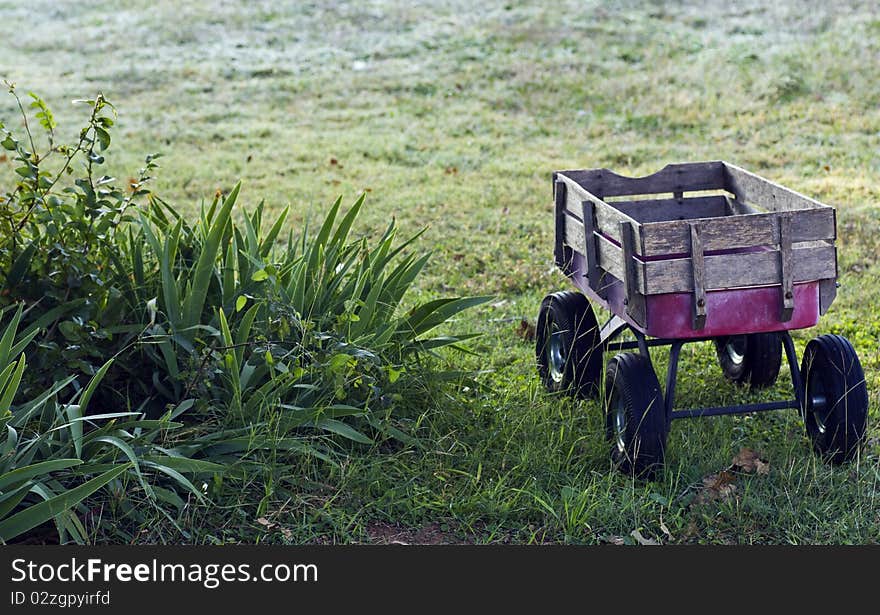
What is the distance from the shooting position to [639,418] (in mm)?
3797

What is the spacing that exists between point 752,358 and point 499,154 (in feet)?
21.6

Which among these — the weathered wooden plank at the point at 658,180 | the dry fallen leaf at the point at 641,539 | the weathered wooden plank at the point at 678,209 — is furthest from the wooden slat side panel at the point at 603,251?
the dry fallen leaf at the point at 641,539

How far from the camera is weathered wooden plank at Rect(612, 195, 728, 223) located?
17.1ft

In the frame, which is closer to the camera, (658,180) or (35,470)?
(35,470)

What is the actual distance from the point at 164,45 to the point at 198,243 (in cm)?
1419

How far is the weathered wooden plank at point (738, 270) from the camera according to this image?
3758 millimetres

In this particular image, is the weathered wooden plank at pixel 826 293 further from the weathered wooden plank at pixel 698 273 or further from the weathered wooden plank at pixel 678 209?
the weathered wooden plank at pixel 678 209

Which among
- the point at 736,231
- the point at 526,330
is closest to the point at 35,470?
the point at 736,231

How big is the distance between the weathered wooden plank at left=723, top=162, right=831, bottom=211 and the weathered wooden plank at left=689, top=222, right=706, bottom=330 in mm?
632

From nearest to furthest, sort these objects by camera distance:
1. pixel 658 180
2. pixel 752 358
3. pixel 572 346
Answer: pixel 572 346 < pixel 752 358 < pixel 658 180

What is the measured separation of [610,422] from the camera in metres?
4.10

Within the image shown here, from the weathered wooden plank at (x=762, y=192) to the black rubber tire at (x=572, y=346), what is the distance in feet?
3.24

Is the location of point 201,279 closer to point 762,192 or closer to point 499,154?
point 762,192

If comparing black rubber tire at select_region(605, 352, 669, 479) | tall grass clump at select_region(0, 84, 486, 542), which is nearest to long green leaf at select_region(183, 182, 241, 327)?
Answer: tall grass clump at select_region(0, 84, 486, 542)
